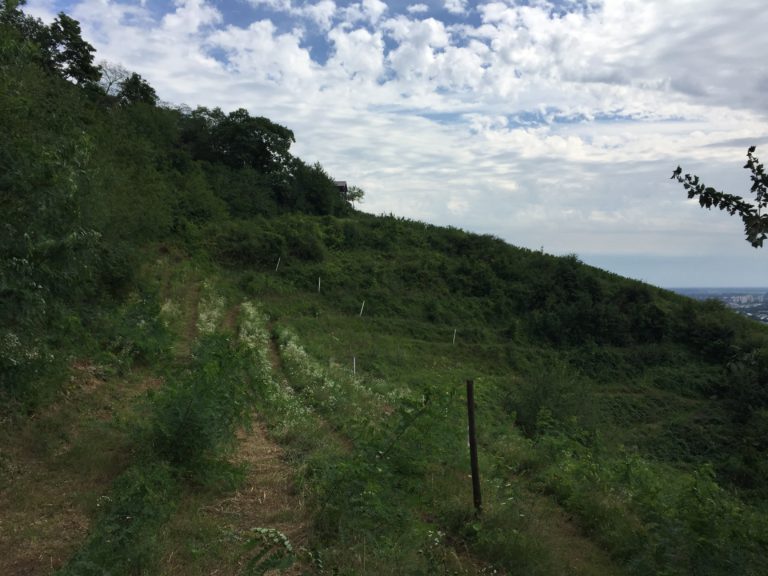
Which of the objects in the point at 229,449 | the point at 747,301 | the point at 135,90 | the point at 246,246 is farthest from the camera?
the point at 135,90

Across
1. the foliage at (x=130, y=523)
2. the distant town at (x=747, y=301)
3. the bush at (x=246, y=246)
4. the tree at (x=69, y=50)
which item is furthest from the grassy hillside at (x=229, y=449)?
the tree at (x=69, y=50)

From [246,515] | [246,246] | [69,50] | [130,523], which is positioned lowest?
[246,515]

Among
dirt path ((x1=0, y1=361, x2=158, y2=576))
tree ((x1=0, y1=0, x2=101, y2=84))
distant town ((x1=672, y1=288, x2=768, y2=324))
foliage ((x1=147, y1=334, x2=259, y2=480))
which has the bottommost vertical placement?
dirt path ((x1=0, y1=361, x2=158, y2=576))

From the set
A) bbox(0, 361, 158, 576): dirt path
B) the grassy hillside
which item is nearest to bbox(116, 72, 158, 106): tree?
the grassy hillside

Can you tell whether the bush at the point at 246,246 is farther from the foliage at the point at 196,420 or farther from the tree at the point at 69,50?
the foliage at the point at 196,420

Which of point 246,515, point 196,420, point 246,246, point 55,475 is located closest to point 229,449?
point 196,420

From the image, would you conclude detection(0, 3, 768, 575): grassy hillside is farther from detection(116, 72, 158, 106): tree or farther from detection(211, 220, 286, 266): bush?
detection(116, 72, 158, 106): tree

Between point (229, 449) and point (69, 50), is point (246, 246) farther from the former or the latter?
point (229, 449)

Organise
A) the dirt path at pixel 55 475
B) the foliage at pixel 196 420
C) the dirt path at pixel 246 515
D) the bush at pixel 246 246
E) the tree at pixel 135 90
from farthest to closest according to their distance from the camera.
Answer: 1. the tree at pixel 135 90
2. the bush at pixel 246 246
3. the foliage at pixel 196 420
4. the dirt path at pixel 55 475
5. the dirt path at pixel 246 515

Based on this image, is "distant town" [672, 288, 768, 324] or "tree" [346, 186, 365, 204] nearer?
"distant town" [672, 288, 768, 324]

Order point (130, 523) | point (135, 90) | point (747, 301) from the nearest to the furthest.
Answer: point (130, 523), point (747, 301), point (135, 90)

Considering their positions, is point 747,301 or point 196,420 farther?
point 747,301

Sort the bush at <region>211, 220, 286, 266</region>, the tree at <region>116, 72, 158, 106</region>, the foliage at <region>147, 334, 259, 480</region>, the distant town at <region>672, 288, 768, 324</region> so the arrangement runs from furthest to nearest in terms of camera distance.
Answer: the tree at <region>116, 72, 158, 106</region> < the bush at <region>211, 220, 286, 266</region> < the distant town at <region>672, 288, 768, 324</region> < the foliage at <region>147, 334, 259, 480</region>

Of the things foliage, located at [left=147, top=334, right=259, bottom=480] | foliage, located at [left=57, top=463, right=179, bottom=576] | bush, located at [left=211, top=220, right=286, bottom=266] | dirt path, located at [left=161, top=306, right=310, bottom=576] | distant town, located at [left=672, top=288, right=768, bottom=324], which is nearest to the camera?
foliage, located at [left=57, top=463, right=179, bottom=576]
